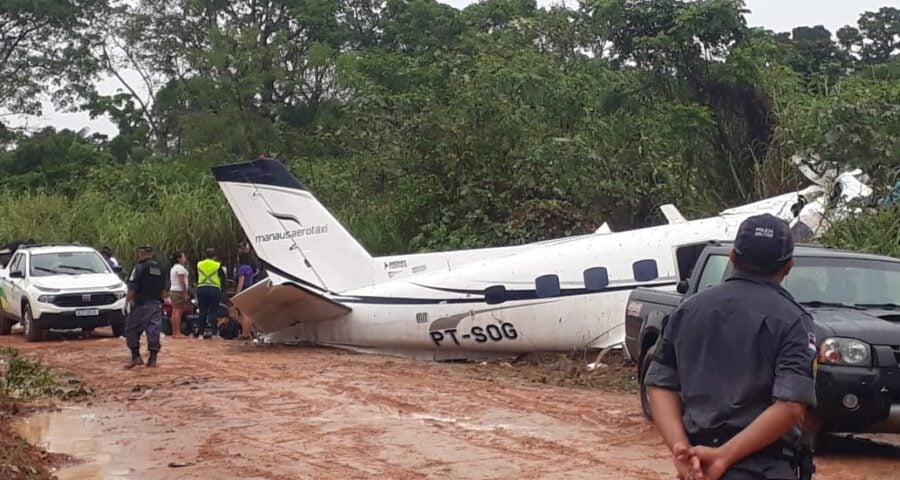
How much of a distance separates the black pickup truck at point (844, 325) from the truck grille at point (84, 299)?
46.0 ft

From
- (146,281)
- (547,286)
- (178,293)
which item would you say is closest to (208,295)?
(178,293)

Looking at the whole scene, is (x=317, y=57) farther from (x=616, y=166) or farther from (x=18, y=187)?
(x=616, y=166)

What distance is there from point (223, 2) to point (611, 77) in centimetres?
2480

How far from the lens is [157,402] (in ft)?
44.8

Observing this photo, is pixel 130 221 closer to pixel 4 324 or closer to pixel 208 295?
pixel 4 324

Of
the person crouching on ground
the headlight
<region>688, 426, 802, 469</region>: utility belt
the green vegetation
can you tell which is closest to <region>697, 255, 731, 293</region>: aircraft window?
the headlight

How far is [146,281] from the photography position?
16469 millimetres

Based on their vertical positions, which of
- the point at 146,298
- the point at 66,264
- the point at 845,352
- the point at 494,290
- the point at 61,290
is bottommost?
the point at 845,352

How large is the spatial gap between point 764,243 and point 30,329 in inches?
833

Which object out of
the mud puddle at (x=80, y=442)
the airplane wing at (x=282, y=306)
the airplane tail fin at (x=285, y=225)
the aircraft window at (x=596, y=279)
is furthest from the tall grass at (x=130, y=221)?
the mud puddle at (x=80, y=442)

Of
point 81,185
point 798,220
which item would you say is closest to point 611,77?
point 798,220

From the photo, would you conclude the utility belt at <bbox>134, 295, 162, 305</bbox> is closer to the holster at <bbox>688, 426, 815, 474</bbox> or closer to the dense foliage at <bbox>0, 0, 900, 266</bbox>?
the dense foliage at <bbox>0, 0, 900, 266</bbox>

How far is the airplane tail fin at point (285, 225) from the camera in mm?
19000

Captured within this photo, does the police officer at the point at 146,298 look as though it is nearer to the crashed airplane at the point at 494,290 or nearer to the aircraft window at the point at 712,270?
the crashed airplane at the point at 494,290
